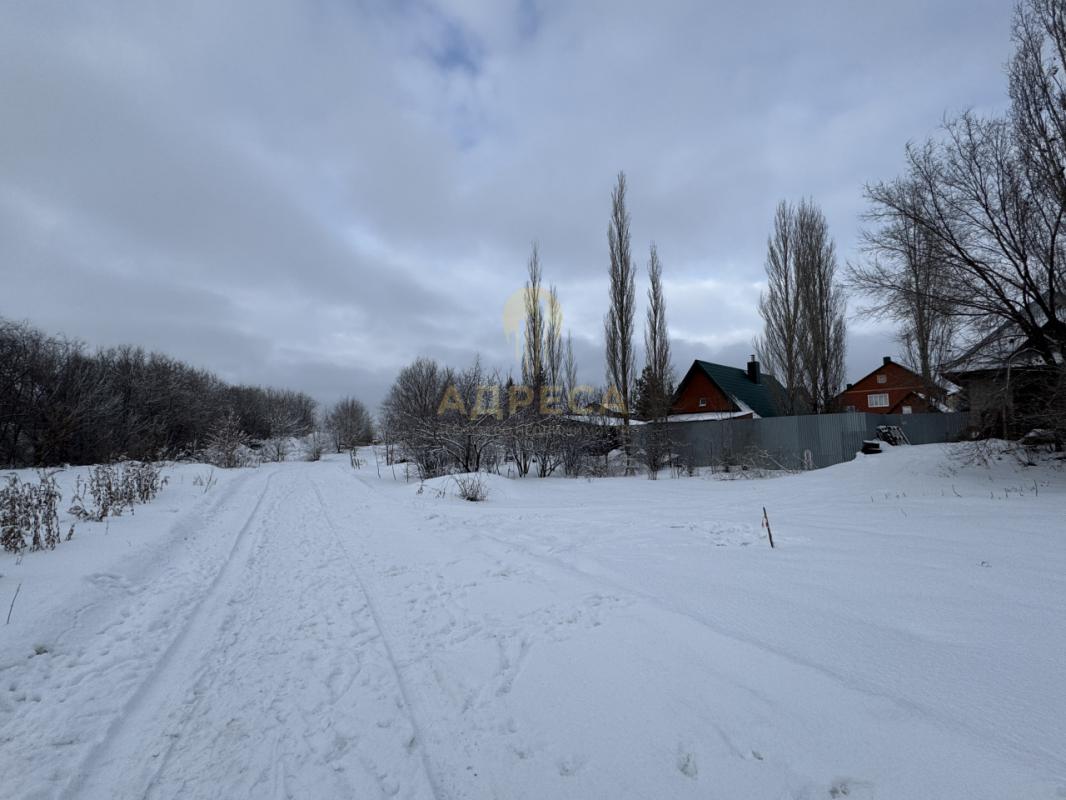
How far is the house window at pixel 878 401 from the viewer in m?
39.5

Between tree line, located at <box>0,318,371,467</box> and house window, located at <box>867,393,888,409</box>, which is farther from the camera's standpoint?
house window, located at <box>867,393,888,409</box>

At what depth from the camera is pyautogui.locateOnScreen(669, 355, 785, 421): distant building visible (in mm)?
27828

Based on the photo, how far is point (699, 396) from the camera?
2969 centimetres

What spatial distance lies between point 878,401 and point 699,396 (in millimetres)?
21294

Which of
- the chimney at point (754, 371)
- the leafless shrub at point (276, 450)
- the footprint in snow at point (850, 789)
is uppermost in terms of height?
the chimney at point (754, 371)

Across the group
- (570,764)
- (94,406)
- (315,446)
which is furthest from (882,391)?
(94,406)

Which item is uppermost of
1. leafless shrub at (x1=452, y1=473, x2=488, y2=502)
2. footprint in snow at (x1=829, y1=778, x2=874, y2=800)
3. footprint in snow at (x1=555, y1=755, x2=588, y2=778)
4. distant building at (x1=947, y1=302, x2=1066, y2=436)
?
distant building at (x1=947, y1=302, x2=1066, y2=436)

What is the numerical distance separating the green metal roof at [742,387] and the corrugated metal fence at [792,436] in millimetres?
8701

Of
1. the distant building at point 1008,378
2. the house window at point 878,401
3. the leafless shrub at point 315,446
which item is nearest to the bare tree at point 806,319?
the distant building at point 1008,378

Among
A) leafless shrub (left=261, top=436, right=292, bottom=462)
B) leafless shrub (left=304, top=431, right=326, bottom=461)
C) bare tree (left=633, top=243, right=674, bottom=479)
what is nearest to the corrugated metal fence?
bare tree (left=633, top=243, right=674, bottom=479)

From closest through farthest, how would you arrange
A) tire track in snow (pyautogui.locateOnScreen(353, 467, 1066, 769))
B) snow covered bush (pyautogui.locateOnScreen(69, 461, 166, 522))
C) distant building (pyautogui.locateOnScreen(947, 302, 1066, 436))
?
tire track in snow (pyautogui.locateOnScreen(353, 467, 1066, 769)), snow covered bush (pyautogui.locateOnScreen(69, 461, 166, 522)), distant building (pyautogui.locateOnScreen(947, 302, 1066, 436))

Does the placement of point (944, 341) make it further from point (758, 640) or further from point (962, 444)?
point (758, 640)

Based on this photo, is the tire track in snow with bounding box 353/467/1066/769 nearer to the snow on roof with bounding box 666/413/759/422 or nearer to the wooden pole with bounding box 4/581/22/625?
the wooden pole with bounding box 4/581/22/625

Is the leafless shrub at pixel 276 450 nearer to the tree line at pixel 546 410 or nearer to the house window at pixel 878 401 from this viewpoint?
the tree line at pixel 546 410
